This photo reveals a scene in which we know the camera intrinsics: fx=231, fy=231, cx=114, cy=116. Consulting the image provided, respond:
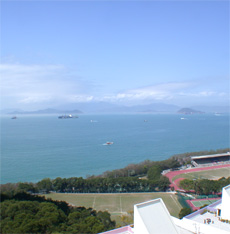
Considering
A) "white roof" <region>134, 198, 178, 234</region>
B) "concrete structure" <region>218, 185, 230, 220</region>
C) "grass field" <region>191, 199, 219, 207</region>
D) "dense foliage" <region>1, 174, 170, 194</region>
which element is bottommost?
"grass field" <region>191, 199, 219, 207</region>

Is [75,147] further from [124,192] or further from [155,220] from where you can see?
[155,220]

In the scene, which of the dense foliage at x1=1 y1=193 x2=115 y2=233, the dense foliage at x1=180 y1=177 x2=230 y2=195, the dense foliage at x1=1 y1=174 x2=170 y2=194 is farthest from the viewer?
the dense foliage at x1=1 y1=174 x2=170 y2=194

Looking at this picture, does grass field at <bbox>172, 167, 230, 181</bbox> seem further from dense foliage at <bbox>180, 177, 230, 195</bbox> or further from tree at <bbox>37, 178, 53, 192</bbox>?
tree at <bbox>37, 178, 53, 192</bbox>

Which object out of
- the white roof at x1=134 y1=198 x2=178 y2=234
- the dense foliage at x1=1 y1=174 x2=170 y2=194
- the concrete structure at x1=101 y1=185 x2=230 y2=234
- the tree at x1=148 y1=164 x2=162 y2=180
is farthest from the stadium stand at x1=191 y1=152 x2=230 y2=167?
the white roof at x1=134 y1=198 x2=178 y2=234

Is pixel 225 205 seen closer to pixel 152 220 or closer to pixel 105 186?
pixel 152 220

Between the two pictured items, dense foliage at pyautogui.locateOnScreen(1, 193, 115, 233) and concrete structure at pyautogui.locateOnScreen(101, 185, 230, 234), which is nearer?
concrete structure at pyautogui.locateOnScreen(101, 185, 230, 234)

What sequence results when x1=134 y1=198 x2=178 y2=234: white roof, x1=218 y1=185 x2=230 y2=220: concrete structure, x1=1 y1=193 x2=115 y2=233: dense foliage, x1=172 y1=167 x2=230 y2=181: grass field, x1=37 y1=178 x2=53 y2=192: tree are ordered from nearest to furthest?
x1=134 y1=198 x2=178 y2=234: white roof
x1=218 y1=185 x2=230 y2=220: concrete structure
x1=1 y1=193 x2=115 y2=233: dense foliage
x1=37 y1=178 x2=53 y2=192: tree
x1=172 y1=167 x2=230 y2=181: grass field

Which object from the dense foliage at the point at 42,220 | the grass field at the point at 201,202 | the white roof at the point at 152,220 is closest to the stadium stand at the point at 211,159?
the grass field at the point at 201,202

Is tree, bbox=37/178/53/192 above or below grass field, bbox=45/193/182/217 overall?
above
